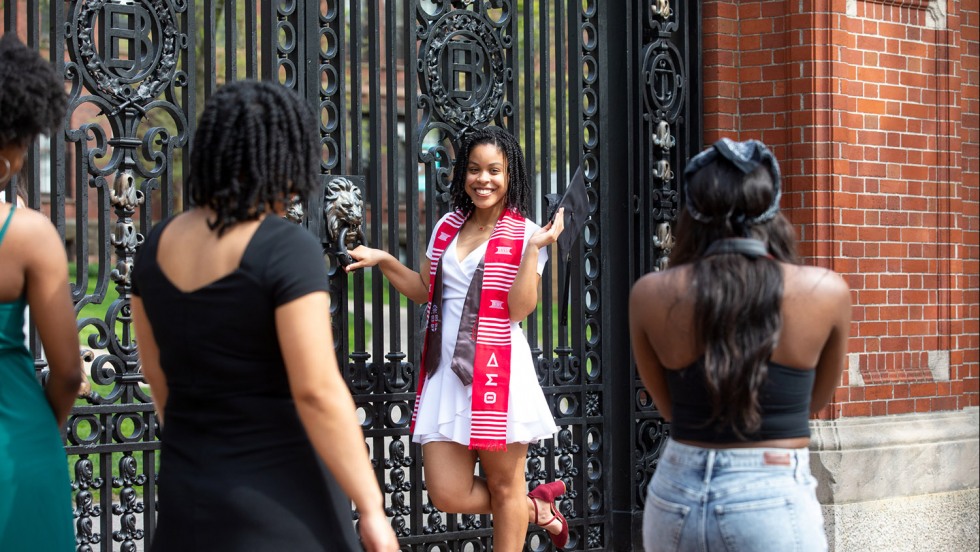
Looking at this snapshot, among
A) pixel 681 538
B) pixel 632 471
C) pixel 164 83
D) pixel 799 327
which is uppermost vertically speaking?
pixel 164 83

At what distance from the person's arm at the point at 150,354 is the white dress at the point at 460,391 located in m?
2.55

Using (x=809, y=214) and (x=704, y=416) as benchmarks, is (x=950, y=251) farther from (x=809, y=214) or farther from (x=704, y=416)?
(x=704, y=416)

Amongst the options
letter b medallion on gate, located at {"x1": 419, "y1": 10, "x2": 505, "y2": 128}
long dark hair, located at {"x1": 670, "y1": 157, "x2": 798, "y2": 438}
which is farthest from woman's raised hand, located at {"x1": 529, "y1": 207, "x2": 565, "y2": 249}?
long dark hair, located at {"x1": 670, "y1": 157, "x2": 798, "y2": 438}

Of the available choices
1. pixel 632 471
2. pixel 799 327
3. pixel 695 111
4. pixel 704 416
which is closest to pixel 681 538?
pixel 704 416

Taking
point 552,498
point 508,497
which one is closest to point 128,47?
point 508,497

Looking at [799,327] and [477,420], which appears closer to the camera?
[799,327]

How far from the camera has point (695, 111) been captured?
772 cm

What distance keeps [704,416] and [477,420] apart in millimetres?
2496

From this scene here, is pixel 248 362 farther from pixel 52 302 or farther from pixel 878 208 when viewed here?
pixel 878 208

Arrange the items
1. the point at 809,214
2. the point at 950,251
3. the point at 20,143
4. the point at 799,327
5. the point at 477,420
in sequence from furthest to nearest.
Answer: the point at 950,251
the point at 809,214
the point at 477,420
the point at 20,143
the point at 799,327

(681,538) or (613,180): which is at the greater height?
(613,180)

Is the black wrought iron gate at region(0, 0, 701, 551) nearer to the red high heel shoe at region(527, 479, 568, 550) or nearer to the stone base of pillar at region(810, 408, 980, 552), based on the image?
the red high heel shoe at region(527, 479, 568, 550)

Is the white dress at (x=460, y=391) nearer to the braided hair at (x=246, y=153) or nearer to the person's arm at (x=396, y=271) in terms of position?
the person's arm at (x=396, y=271)

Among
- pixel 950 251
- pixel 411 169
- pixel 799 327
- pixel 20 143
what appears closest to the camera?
pixel 799 327
